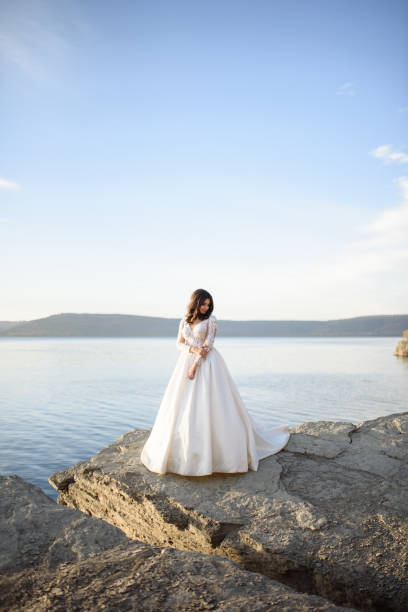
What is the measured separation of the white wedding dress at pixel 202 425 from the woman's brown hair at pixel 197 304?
0.31 feet

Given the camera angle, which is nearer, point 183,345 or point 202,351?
point 202,351

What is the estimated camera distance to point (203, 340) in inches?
204

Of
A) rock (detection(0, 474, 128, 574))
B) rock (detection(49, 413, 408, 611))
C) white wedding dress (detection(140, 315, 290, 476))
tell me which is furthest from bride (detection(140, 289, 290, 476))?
rock (detection(0, 474, 128, 574))

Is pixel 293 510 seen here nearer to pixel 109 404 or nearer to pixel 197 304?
pixel 197 304

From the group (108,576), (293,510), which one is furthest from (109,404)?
(108,576)

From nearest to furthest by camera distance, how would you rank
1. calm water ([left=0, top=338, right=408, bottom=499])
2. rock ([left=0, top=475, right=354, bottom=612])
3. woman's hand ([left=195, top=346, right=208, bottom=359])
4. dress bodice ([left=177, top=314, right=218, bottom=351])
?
1. rock ([left=0, top=475, right=354, bottom=612])
2. woman's hand ([left=195, top=346, right=208, bottom=359])
3. dress bodice ([left=177, top=314, right=218, bottom=351])
4. calm water ([left=0, top=338, right=408, bottom=499])

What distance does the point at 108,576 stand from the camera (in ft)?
8.15

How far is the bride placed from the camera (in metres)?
4.63

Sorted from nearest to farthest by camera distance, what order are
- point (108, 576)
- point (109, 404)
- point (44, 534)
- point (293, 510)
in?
point (108, 576) → point (44, 534) → point (293, 510) → point (109, 404)

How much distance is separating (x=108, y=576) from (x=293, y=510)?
2035 millimetres

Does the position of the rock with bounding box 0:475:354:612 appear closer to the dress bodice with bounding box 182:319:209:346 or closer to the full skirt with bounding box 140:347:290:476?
the full skirt with bounding box 140:347:290:476

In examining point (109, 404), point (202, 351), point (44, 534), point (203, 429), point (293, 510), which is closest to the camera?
point (44, 534)

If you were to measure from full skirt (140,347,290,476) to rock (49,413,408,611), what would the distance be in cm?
16

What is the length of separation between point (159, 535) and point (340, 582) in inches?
74.7
